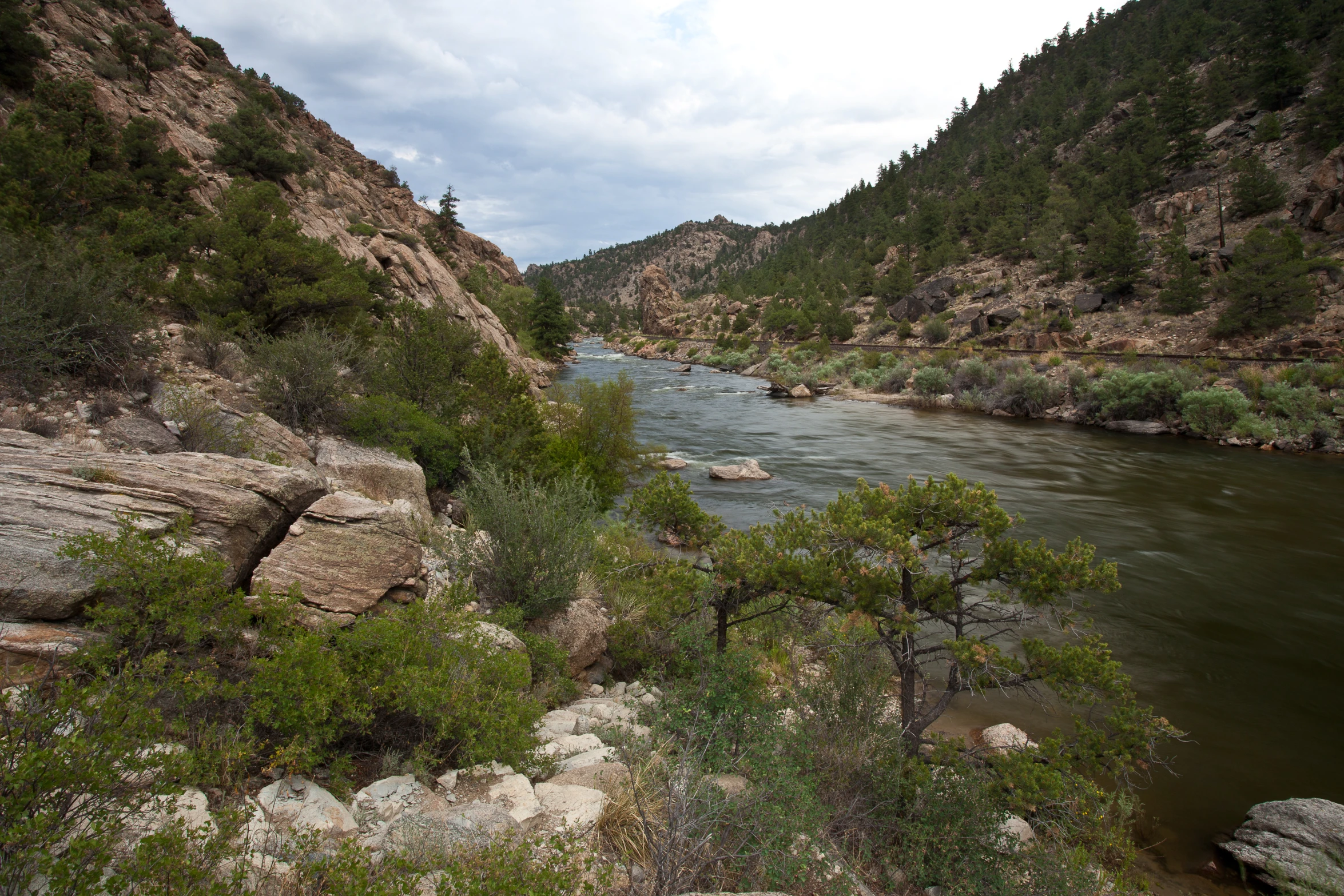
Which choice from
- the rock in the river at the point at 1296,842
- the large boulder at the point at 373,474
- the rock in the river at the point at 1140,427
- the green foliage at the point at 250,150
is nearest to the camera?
the rock in the river at the point at 1296,842

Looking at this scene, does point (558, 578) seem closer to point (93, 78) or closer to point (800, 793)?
point (800, 793)

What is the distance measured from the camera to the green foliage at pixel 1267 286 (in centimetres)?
2383

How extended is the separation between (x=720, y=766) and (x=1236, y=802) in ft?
19.1

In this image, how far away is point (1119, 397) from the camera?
75.7ft

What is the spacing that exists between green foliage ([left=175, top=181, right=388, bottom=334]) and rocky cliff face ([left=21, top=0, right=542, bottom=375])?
3.42 meters

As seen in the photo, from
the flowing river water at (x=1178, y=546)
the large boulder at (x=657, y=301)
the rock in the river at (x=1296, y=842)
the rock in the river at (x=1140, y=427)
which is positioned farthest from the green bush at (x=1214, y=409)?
the large boulder at (x=657, y=301)

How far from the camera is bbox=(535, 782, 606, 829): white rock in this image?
319cm

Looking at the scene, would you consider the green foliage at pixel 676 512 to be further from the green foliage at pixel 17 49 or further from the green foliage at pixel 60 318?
the green foliage at pixel 17 49

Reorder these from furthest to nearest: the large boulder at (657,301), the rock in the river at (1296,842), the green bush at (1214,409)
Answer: the large boulder at (657,301), the green bush at (1214,409), the rock in the river at (1296,842)

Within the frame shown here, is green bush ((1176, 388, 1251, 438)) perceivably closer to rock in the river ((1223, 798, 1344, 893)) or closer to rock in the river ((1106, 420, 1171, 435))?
rock in the river ((1106, 420, 1171, 435))

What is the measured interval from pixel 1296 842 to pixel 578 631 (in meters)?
6.65

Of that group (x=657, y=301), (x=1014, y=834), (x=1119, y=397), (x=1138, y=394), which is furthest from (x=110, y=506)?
(x=657, y=301)

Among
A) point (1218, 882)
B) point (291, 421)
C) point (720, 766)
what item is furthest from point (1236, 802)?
point (291, 421)

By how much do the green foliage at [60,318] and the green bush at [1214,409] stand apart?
29.4m
